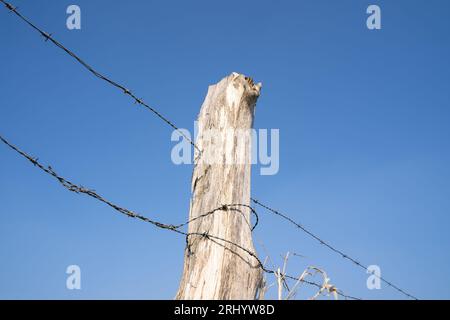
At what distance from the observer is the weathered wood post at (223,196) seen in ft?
7.86

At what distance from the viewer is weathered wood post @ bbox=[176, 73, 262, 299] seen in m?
2.40

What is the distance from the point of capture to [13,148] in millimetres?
2379

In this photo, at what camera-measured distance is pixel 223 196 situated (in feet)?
8.55
